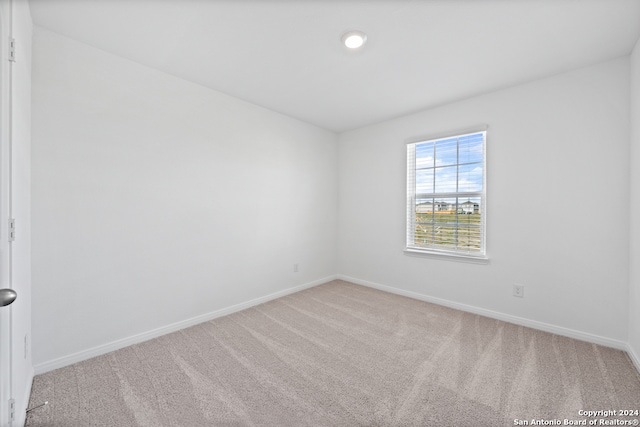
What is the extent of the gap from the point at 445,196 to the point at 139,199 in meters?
3.36

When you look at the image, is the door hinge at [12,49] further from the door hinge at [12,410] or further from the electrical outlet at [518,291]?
the electrical outlet at [518,291]

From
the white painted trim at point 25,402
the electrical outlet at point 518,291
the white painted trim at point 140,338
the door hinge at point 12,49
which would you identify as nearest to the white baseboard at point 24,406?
the white painted trim at point 25,402

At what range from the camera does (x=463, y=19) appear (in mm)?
1794

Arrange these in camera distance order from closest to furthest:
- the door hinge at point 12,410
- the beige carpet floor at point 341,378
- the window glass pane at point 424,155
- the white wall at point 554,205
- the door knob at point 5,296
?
the door knob at point 5,296, the door hinge at point 12,410, the beige carpet floor at point 341,378, the white wall at point 554,205, the window glass pane at point 424,155

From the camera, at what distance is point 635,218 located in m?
2.10

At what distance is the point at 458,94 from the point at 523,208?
142 cm

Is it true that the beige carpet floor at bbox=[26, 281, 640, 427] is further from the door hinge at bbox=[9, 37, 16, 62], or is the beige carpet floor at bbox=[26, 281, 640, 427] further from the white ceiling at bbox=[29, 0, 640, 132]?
the white ceiling at bbox=[29, 0, 640, 132]

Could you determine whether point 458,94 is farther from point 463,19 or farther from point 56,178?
point 56,178

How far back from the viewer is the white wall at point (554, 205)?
228cm

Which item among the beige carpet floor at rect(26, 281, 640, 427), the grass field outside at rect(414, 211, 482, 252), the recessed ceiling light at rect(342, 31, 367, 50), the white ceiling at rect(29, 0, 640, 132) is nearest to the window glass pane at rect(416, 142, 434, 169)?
the grass field outside at rect(414, 211, 482, 252)

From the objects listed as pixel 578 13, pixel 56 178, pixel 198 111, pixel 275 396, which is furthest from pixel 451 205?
pixel 56 178

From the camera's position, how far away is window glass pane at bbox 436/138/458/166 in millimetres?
3238

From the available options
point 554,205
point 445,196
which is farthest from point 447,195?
point 554,205

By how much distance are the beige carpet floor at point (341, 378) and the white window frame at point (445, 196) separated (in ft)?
2.53
